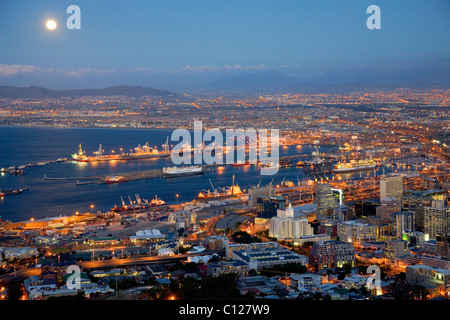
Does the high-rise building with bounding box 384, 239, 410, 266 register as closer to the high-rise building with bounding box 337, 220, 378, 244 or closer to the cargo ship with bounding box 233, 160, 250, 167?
the high-rise building with bounding box 337, 220, 378, 244

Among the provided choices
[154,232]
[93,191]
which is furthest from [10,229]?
[93,191]

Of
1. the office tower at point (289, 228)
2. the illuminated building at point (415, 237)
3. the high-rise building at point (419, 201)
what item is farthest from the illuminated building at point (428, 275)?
the high-rise building at point (419, 201)

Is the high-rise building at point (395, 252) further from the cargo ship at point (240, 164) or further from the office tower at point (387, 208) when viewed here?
the cargo ship at point (240, 164)

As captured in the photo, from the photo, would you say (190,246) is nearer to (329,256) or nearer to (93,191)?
(329,256)

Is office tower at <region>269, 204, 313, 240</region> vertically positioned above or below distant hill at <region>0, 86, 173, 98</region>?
below

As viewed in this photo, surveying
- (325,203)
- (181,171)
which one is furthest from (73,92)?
(325,203)

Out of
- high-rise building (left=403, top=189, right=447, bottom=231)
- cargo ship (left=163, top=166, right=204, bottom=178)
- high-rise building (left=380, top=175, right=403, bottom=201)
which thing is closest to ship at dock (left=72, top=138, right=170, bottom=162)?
cargo ship (left=163, top=166, right=204, bottom=178)
